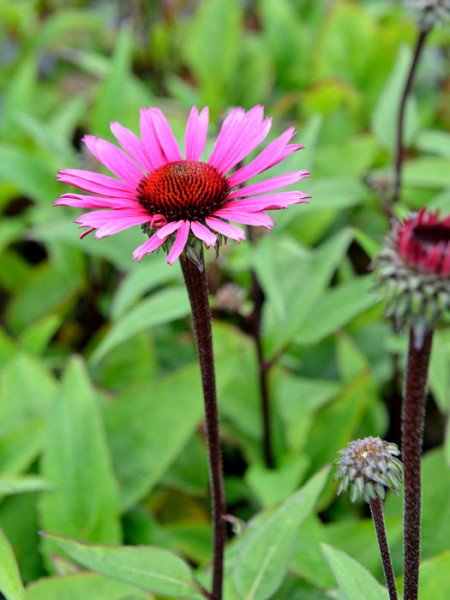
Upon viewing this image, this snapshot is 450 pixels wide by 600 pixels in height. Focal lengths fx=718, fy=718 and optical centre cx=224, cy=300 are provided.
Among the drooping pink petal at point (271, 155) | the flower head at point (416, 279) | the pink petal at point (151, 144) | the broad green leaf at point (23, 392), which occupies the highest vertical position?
the pink petal at point (151, 144)

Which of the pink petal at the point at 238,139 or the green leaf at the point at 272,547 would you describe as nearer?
the pink petal at the point at 238,139

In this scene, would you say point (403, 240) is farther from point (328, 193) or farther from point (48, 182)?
point (48, 182)

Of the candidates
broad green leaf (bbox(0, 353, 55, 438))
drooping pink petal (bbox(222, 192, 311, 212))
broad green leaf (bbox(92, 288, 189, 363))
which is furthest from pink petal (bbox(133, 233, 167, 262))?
broad green leaf (bbox(0, 353, 55, 438))

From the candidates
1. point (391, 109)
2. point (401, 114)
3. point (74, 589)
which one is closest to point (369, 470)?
point (74, 589)

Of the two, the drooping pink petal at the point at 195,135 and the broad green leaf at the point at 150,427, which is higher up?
the drooping pink petal at the point at 195,135

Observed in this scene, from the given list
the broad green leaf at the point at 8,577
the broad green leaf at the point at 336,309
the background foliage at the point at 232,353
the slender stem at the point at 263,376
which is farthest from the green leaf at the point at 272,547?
the broad green leaf at the point at 336,309

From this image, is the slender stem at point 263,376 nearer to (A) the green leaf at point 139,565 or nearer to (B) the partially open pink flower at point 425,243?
(A) the green leaf at point 139,565

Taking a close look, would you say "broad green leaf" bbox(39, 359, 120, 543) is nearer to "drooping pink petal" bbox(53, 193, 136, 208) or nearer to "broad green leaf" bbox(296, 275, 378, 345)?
"broad green leaf" bbox(296, 275, 378, 345)
